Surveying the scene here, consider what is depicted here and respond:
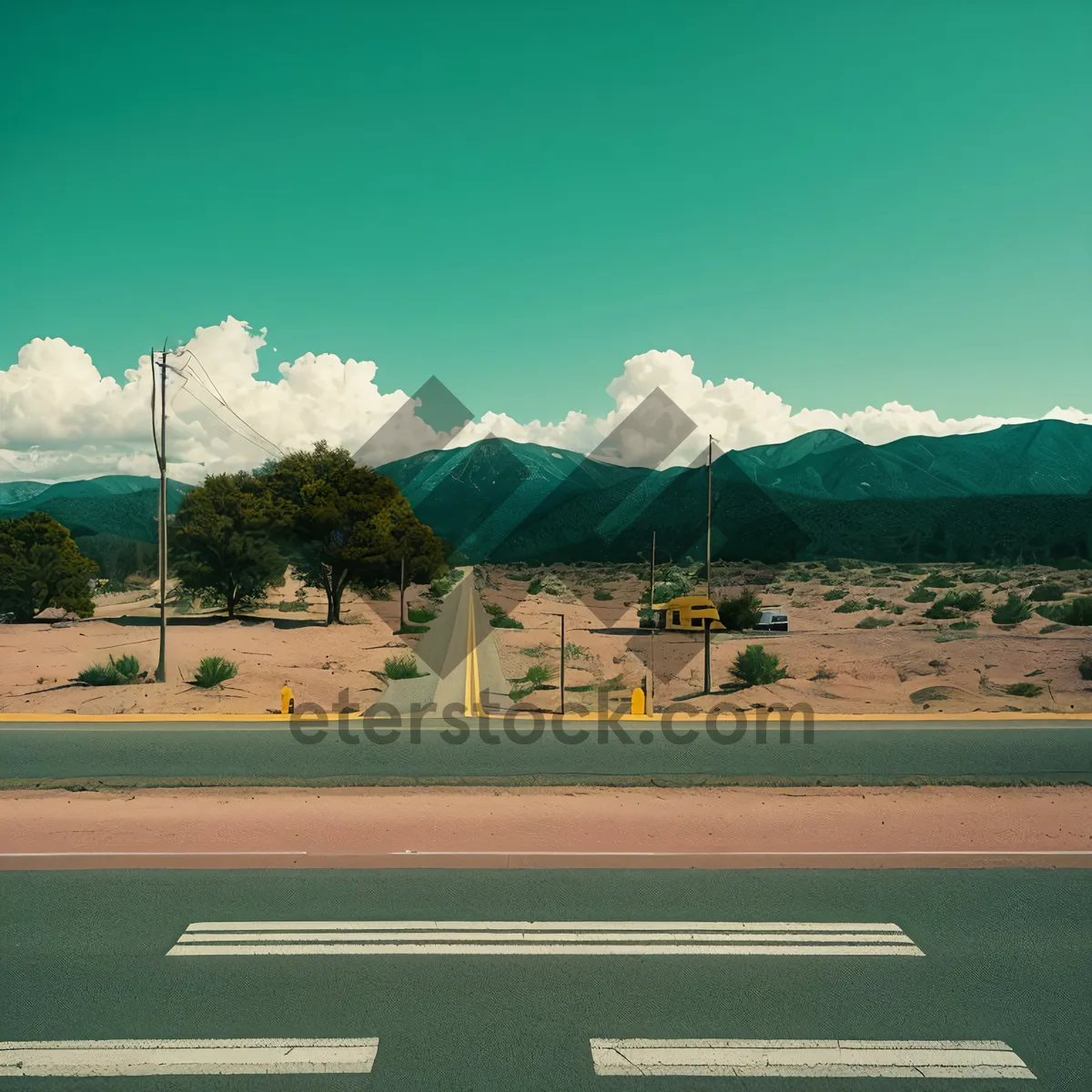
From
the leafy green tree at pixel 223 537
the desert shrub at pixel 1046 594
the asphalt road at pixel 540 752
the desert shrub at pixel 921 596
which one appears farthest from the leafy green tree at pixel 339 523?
the desert shrub at pixel 1046 594

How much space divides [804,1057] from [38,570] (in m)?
46.1

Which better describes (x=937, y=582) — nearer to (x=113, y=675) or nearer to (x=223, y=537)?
(x=223, y=537)

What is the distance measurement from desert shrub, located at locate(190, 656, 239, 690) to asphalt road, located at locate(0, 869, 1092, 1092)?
15.0m

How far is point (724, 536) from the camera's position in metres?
112

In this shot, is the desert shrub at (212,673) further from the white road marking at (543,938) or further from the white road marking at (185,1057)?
the white road marking at (185,1057)

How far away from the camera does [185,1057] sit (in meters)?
5.52

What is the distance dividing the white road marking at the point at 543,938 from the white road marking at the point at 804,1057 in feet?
4.42

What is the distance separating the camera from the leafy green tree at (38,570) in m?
41.8

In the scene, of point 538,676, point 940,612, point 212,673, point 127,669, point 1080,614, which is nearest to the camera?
point 212,673

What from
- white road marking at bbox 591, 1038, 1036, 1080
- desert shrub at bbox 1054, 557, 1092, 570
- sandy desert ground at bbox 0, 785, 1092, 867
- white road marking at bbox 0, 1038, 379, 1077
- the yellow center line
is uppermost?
desert shrub at bbox 1054, 557, 1092, 570

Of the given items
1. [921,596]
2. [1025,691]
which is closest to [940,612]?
[921,596]

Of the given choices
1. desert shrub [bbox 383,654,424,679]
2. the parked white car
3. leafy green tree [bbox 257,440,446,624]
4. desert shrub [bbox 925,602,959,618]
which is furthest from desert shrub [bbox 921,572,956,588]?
desert shrub [bbox 383,654,424,679]

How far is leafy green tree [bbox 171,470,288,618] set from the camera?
1686 inches

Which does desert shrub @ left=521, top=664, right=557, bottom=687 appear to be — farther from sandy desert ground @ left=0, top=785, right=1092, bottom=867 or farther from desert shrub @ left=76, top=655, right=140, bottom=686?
sandy desert ground @ left=0, top=785, right=1092, bottom=867
